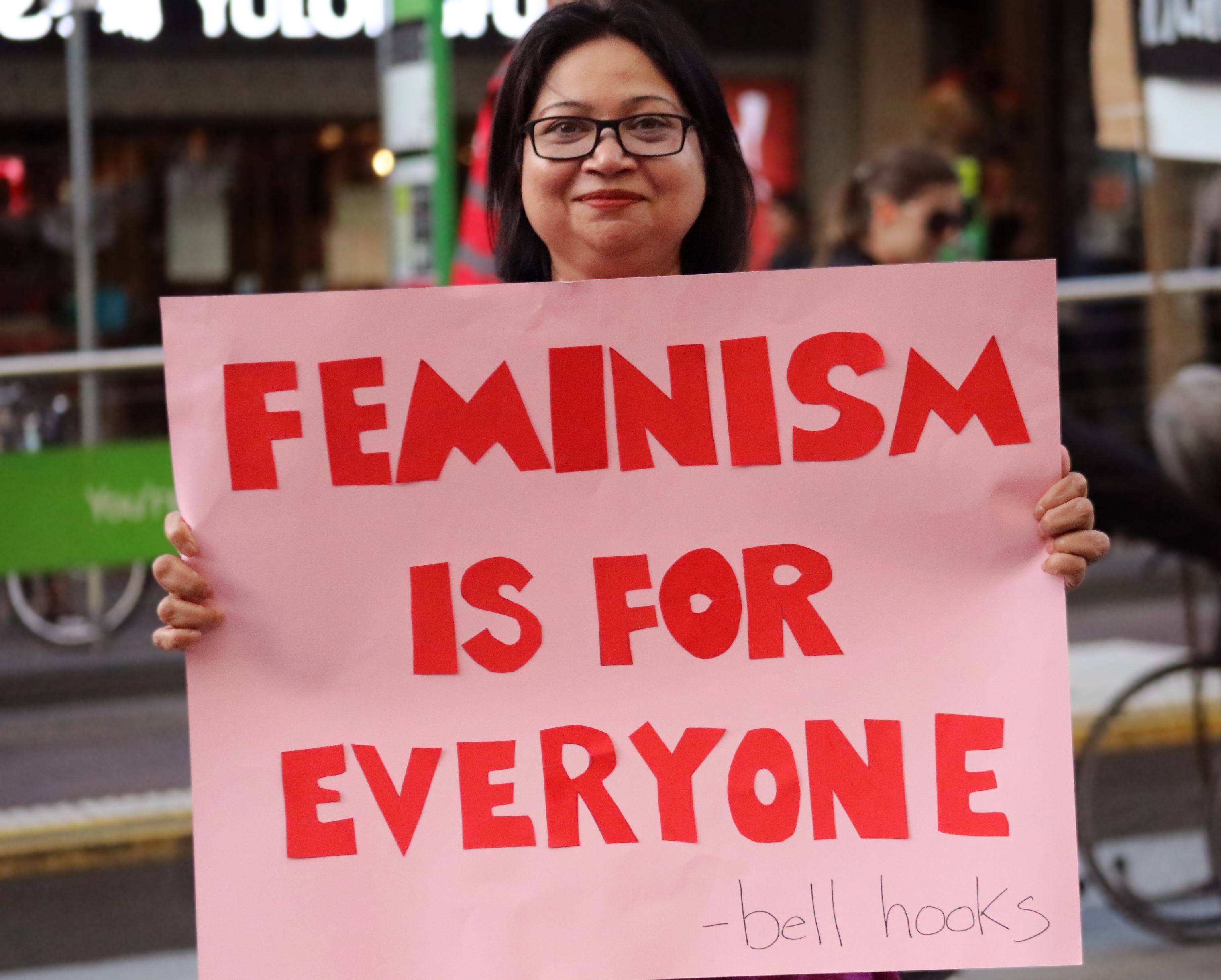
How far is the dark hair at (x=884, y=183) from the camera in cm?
408

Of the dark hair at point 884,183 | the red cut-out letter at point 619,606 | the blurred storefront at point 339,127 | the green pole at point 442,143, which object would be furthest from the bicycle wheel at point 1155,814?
the red cut-out letter at point 619,606

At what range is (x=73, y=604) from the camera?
18.7ft

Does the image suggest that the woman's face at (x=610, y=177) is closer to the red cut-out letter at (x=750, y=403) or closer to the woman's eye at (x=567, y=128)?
the woman's eye at (x=567, y=128)

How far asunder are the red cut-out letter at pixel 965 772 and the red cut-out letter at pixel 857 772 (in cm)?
4

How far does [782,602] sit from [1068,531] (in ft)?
0.99

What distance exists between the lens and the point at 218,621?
1.73 meters

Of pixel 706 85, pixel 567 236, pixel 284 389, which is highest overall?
pixel 706 85

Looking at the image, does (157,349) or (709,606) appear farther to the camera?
(157,349)

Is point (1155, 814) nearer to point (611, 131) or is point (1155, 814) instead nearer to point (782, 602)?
point (782, 602)

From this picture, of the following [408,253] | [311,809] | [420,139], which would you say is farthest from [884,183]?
[311,809]

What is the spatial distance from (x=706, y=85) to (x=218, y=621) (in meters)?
0.74

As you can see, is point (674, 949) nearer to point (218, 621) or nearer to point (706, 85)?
point (218, 621)

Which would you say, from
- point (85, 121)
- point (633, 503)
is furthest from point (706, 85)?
point (85, 121)

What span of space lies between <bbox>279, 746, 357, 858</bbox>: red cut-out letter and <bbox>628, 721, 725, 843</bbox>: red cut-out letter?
0.99 ft
